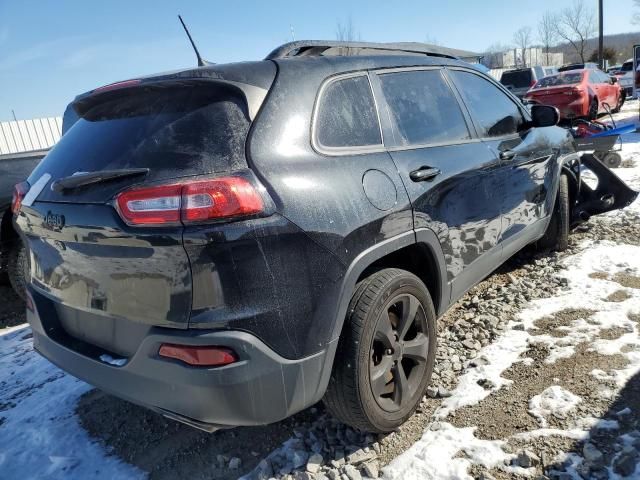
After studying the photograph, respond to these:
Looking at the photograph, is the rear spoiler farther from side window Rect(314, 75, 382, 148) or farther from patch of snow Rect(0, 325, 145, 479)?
patch of snow Rect(0, 325, 145, 479)

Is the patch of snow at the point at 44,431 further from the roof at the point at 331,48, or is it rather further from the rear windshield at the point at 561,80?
the rear windshield at the point at 561,80

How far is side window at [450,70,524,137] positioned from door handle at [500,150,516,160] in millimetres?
147

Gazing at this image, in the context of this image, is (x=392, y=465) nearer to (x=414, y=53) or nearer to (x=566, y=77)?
(x=414, y=53)

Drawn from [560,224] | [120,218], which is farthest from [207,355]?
[560,224]

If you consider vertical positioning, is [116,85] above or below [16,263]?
above

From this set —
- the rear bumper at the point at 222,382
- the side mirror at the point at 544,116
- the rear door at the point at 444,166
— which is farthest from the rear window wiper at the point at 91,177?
the side mirror at the point at 544,116

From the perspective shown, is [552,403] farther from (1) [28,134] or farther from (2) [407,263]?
(1) [28,134]

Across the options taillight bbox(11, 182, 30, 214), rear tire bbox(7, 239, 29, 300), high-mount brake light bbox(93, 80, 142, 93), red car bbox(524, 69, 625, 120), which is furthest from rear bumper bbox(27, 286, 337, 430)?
red car bbox(524, 69, 625, 120)

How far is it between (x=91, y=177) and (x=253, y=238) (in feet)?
2.37

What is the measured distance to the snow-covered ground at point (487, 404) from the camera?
2.25m

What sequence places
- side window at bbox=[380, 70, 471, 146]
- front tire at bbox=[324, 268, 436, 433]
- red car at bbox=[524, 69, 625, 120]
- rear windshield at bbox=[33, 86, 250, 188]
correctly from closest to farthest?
rear windshield at bbox=[33, 86, 250, 188] → front tire at bbox=[324, 268, 436, 433] → side window at bbox=[380, 70, 471, 146] → red car at bbox=[524, 69, 625, 120]

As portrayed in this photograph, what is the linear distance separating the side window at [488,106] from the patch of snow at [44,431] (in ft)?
9.69

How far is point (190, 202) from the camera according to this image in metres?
1.76

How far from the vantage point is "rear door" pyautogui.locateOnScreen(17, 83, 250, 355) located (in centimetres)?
182
